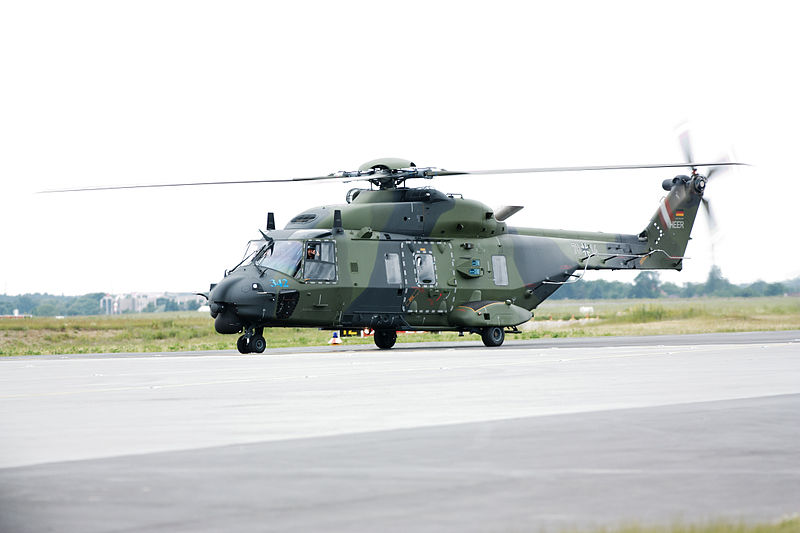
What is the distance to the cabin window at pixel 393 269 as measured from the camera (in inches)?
1355

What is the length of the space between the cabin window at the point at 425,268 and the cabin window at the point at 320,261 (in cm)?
319

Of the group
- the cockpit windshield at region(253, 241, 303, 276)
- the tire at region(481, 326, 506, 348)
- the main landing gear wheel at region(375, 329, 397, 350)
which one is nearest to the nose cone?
the cockpit windshield at region(253, 241, 303, 276)

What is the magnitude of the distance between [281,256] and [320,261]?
1164 mm

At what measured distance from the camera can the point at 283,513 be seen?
290 inches

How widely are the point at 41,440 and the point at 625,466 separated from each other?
580 cm

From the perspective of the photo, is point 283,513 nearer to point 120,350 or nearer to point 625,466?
point 625,466

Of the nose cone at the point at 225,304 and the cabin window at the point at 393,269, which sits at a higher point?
the cabin window at the point at 393,269

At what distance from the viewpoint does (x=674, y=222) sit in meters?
42.9

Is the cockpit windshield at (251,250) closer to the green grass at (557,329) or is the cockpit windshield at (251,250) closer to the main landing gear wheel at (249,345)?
the main landing gear wheel at (249,345)

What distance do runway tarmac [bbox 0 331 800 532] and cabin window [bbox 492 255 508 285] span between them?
676 inches

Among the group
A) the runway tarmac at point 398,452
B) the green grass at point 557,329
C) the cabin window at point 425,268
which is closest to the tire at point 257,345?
the cabin window at point 425,268

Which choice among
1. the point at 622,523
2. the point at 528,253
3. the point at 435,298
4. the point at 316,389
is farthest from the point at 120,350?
the point at 622,523

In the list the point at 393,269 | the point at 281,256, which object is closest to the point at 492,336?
the point at 393,269

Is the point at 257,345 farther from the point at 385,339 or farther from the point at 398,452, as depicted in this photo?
the point at 398,452
